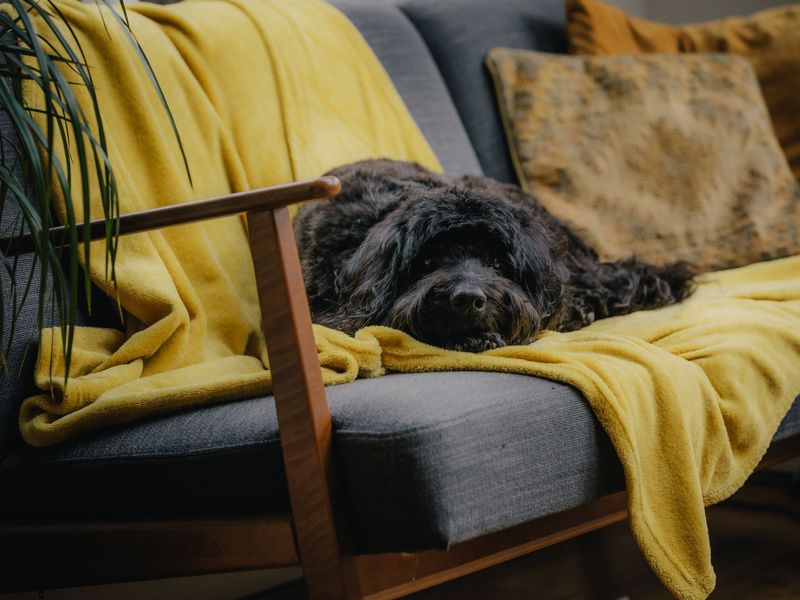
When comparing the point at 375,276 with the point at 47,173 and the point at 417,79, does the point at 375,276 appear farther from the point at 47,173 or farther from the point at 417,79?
the point at 417,79

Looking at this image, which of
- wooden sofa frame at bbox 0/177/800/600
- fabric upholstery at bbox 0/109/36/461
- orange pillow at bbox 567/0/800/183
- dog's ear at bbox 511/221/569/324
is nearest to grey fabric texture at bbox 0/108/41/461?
fabric upholstery at bbox 0/109/36/461

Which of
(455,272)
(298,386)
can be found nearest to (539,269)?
(455,272)

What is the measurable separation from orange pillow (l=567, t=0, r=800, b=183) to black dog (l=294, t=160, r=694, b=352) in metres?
1.15

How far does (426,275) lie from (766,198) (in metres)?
1.39

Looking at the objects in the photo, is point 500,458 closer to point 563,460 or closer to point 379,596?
point 563,460

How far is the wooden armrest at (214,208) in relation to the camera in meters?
1.11

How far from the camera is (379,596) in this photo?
1169 mm

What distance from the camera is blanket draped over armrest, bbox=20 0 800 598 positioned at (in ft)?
4.12

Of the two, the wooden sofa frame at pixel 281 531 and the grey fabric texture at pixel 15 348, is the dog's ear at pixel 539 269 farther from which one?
the grey fabric texture at pixel 15 348

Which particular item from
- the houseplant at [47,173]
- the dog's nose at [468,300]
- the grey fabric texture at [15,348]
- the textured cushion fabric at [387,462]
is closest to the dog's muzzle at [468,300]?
the dog's nose at [468,300]

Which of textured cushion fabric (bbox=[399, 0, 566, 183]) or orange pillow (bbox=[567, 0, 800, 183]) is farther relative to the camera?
orange pillow (bbox=[567, 0, 800, 183])

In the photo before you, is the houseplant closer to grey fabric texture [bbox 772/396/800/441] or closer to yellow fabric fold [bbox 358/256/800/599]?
yellow fabric fold [bbox 358/256/800/599]

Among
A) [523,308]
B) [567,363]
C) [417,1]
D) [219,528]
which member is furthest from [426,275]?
[417,1]

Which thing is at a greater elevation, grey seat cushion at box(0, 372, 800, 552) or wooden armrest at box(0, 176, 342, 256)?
wooden armrest at box(0, 176, 342, 256)
